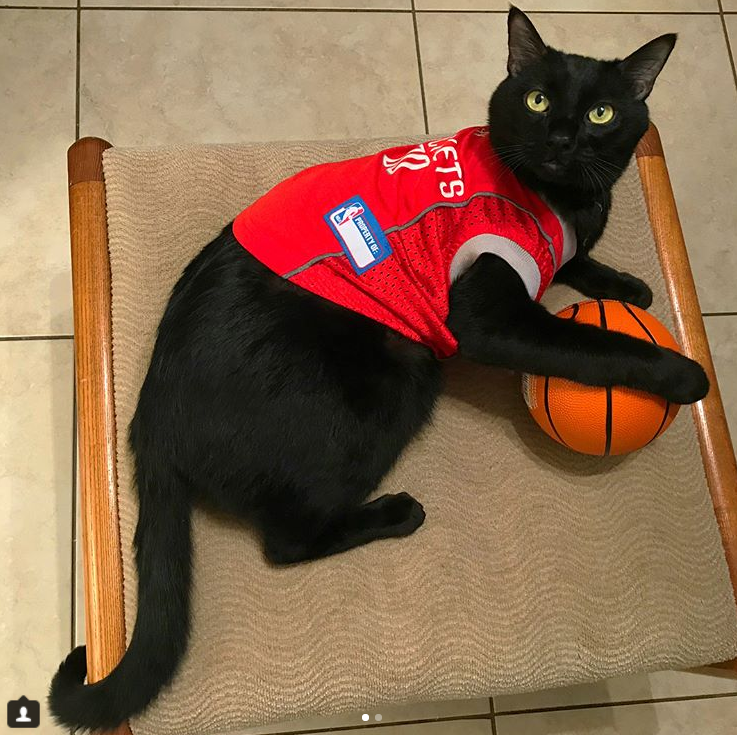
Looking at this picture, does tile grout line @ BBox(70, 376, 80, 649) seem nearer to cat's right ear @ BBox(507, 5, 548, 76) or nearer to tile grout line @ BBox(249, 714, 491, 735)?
tile grout line @ BBox(249, 714, 491, 735)

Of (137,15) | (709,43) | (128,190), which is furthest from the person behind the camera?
(709,43)

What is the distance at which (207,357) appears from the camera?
3.22 feet

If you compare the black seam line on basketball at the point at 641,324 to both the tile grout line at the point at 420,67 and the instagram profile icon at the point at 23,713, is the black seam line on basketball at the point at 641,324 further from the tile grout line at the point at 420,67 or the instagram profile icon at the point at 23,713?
the instagram profile icon at the point at 23,713

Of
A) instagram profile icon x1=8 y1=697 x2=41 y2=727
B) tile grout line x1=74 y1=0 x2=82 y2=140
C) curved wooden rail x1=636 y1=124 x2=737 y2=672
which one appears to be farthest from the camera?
tile grout line x1=74 y1=0 x2=82 y2=140

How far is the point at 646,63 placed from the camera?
0.98m

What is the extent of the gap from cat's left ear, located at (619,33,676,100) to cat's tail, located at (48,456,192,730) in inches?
30.1

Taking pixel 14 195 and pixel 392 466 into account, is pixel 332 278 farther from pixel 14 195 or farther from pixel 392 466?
pixel 14 195

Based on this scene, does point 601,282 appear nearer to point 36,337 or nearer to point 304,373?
point 304,373

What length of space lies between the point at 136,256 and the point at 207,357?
295mm

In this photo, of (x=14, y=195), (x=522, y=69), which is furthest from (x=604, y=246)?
(x=14, y=195)

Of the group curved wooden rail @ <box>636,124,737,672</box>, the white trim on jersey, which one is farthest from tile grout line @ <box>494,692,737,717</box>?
the white trim on jersey

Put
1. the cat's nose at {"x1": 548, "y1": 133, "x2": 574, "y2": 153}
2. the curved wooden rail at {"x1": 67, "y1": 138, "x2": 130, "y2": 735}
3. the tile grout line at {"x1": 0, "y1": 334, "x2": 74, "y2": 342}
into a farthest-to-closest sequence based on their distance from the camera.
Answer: the tile grout line at {"x1": 0, "y1": 334, "x2": 74, "y2": 342}, the curved wooden rail at {"x1": 67, "y1": 138, "x2": 130, "y2": 735}, the cat's nose at {"x1": 548, "y1": 133, "x2": 574, "y2": 153}

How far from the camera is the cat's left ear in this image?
96 centimetres

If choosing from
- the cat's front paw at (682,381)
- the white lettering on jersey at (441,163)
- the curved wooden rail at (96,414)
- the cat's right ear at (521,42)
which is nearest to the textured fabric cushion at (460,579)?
the curved wooden rail at (96,414)
